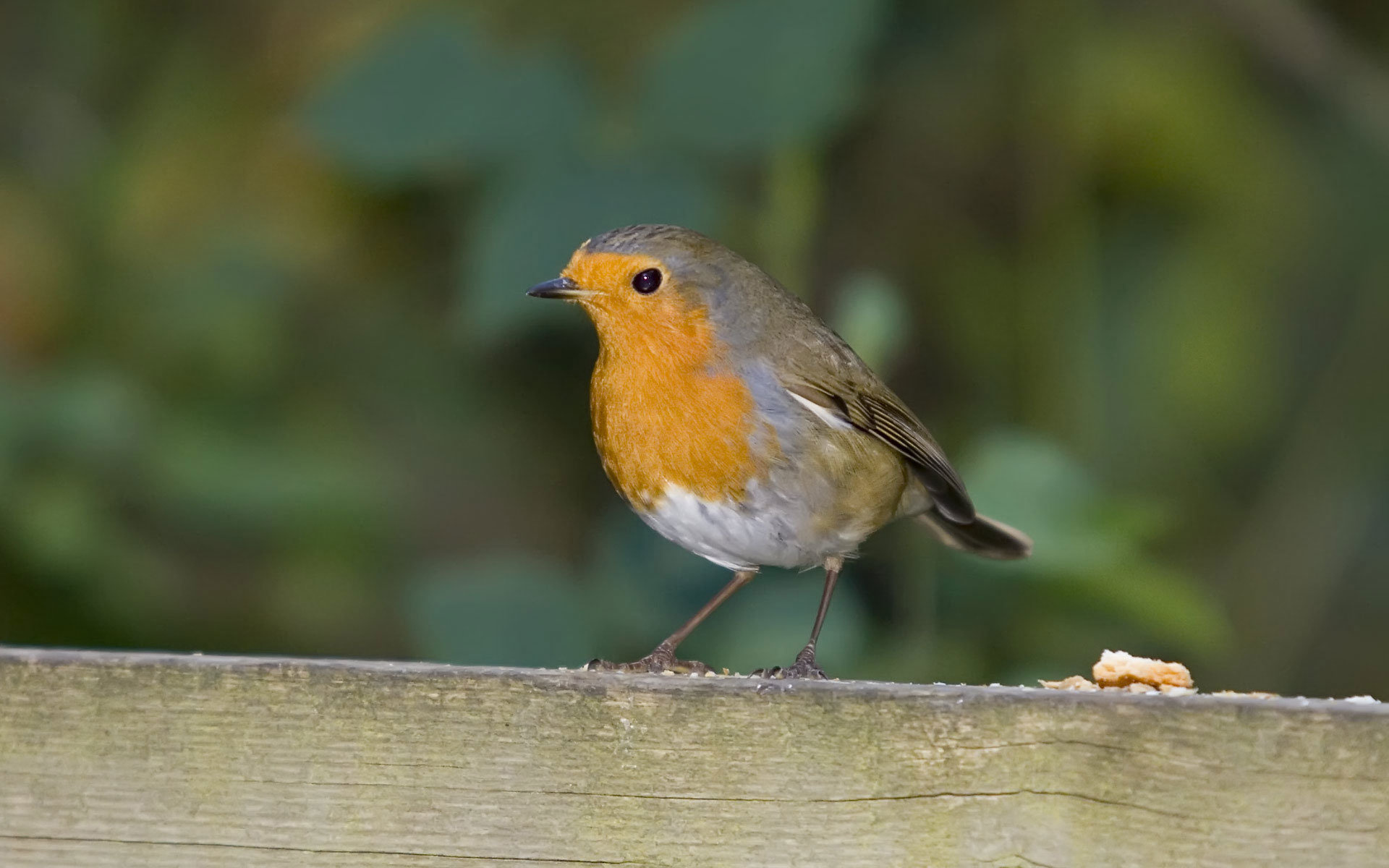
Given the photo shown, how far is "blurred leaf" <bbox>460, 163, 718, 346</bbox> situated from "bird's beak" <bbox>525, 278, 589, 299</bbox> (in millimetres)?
628

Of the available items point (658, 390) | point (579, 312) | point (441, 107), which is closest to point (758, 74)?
point (441, 107)

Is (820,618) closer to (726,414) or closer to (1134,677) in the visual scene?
(726,414)

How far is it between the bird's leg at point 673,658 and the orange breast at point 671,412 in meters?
0.29

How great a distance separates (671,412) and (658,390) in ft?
0.16

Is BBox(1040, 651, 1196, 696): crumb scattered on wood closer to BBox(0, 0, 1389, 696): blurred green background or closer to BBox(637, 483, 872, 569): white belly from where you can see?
BBox(637, 483, 872, 569): white belly

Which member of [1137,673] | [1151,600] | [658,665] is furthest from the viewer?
[1151,600]

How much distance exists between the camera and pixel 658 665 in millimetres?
3111

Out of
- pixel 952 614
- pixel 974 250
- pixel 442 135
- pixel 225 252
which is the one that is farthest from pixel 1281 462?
pixel 225 252

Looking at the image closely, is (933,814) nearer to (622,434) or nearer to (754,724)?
(754,724)

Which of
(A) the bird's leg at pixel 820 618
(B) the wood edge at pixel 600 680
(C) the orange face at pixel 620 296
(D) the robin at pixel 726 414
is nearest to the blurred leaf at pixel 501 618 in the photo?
(D) the robin at pixel 726 414

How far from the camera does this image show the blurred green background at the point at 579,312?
4.11m

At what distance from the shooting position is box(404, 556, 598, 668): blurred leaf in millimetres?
3697

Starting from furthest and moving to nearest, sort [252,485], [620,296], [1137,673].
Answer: [252,485], [620,296], [1137,673]

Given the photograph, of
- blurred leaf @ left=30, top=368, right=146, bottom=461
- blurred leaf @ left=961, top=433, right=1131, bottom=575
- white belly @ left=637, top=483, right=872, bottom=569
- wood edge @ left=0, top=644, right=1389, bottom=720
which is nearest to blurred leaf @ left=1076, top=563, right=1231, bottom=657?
blurred leaf @ left=961, top=433, right=1131, bottom=575
